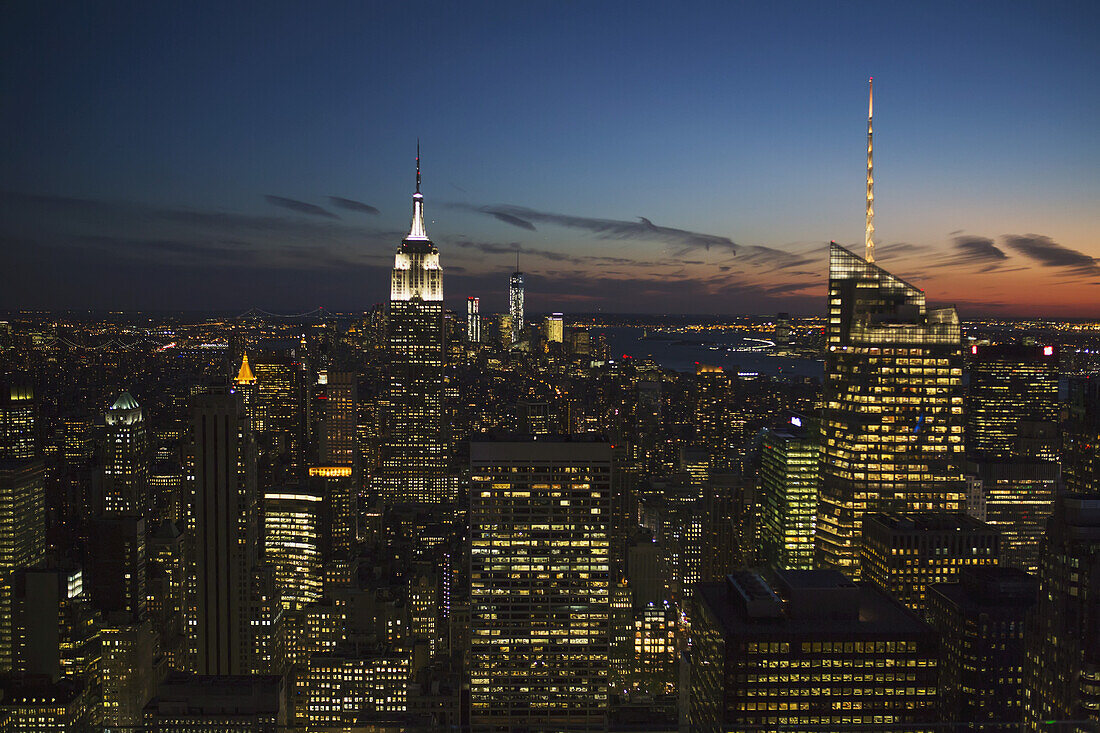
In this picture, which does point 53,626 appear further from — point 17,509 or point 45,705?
point 45,705

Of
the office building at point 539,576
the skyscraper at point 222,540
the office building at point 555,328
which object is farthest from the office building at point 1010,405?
the skyscraper at point 222,540

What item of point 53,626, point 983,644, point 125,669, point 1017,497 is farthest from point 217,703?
point 1017,497

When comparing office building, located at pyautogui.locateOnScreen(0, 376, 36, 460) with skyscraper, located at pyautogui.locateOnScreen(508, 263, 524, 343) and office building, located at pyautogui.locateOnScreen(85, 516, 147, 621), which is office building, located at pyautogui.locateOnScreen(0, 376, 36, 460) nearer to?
office building, located at pyautogui.locateOnScreen(85, 516, 147, 621)

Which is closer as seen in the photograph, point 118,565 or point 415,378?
point 118,565

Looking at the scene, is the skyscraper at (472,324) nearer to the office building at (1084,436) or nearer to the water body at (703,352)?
the water body at (703,352)

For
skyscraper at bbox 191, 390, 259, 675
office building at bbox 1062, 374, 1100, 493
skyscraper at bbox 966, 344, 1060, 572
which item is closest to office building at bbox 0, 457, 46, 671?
skyscraper at bbox 191, 390, 259, 675
